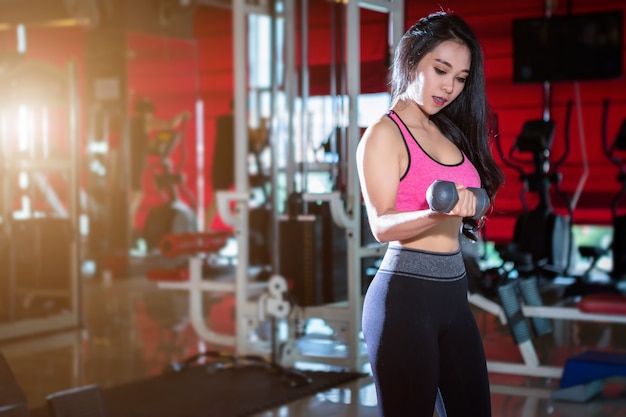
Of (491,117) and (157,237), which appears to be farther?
(157,237)

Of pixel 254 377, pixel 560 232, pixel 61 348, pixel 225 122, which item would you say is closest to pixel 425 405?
pixel 254 377

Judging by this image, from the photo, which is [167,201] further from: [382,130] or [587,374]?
[382,130]

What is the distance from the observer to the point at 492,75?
9.16 metres

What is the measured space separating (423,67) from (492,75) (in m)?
7.46

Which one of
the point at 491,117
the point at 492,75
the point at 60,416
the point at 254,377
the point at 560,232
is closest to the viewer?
the point at 491,117

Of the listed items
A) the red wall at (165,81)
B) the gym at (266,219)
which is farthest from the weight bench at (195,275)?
the red wall at (165,81)

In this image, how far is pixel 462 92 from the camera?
6.69 ft

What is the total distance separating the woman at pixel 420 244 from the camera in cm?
185

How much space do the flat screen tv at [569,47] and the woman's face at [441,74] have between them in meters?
6.50

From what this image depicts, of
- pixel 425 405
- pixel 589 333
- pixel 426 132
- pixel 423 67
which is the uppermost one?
pixel 423 67

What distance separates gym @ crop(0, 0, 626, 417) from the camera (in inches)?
185

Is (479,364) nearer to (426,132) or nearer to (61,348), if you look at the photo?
(426,132)

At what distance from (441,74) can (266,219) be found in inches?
207

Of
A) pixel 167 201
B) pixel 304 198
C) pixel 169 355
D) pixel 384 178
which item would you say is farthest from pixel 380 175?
pixel 167 201
